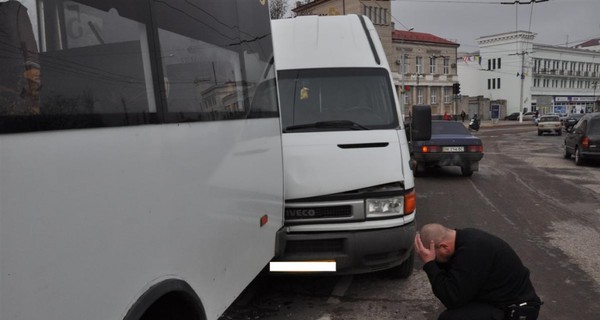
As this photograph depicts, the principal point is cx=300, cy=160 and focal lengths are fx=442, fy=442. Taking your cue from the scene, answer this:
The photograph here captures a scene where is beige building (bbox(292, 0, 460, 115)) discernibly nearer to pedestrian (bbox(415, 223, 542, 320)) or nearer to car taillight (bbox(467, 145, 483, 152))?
car taillight (bbox(467, 145, 483, 152))

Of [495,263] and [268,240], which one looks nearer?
[495,263]

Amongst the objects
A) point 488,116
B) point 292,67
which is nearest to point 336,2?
point 488,116

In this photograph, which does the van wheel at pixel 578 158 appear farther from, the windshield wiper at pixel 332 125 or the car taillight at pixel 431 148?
the windshield wiper at pixel 332 125

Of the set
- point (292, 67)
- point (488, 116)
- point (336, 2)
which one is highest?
point (336, 2)

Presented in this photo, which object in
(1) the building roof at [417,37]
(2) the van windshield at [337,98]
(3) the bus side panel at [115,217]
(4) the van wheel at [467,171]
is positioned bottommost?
(4) the van wheel at [467,171]

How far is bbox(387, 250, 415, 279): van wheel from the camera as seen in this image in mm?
4645

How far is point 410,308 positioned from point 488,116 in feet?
244

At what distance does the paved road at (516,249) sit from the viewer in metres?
4.04

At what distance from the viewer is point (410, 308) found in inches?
160

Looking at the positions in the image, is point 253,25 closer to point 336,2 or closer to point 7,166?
point 7,166

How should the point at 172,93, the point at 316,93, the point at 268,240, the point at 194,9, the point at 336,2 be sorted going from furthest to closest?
1. the point at 336,2
2. the point at 316,93
3. the point at 268,240
4. the point at 194,9
5. the point at 172,93

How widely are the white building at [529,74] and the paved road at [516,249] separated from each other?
68046 millimetres

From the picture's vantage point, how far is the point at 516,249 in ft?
18.8

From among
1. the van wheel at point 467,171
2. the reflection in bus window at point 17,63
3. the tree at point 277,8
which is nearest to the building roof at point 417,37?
the tree at point 277,8
